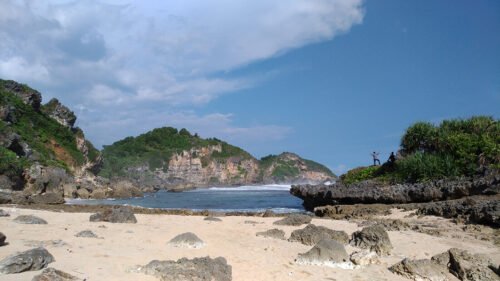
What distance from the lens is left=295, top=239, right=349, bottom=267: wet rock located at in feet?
25.5

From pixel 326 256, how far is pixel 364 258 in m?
0.80

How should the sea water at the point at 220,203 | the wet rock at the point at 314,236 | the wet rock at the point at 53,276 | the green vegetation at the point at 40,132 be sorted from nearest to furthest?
the wet rock at the point at 53,276 → the wet rock at the point at 314,236 → the sea water at the point at 220,203 → the green vegetation at the point at 40,132

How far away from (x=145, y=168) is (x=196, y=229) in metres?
113

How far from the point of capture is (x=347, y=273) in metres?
7.36

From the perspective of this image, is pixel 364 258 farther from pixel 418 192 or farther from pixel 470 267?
pixel 418 192

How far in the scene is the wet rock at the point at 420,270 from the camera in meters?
7.51

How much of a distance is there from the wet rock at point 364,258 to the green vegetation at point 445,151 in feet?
55.6

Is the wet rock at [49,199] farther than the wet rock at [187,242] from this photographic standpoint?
Yes

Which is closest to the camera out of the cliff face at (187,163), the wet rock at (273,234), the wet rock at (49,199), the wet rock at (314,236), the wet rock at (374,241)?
the wet rock at (374,241)

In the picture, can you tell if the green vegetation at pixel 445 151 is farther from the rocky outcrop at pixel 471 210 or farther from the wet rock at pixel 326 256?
the wet rock at pixel 326 256

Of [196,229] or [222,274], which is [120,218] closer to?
[196,229]

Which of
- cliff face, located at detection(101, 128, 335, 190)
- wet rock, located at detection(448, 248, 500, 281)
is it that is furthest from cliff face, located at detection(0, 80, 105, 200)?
cliff face, located at detection(101, 128, 335, 190)

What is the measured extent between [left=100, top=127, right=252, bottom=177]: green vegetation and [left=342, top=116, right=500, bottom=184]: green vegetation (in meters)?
92.3

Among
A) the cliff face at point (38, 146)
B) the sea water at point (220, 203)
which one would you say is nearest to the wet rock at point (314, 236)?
the sea water at point (220, 203)
